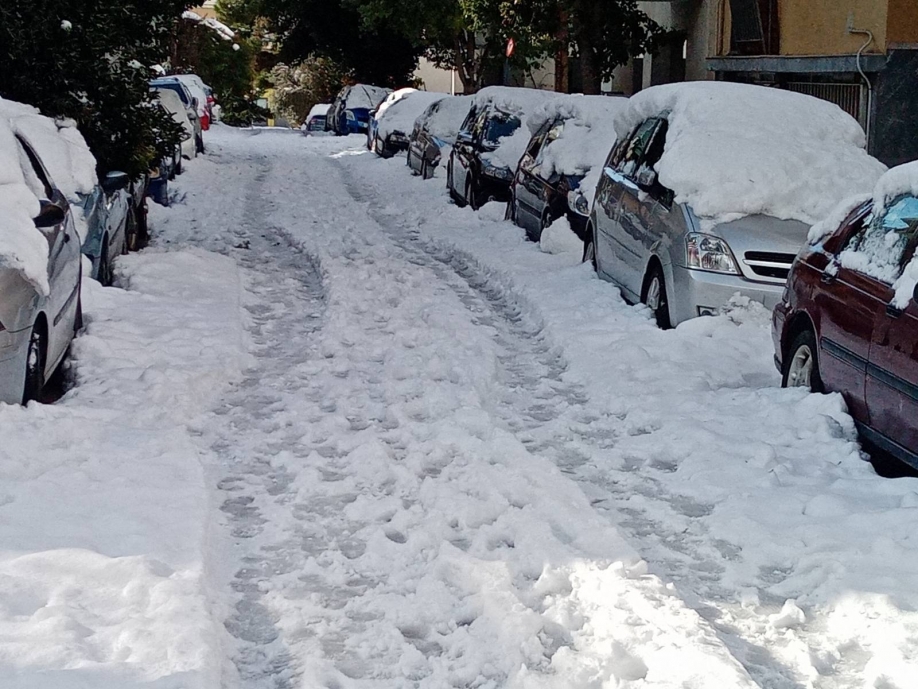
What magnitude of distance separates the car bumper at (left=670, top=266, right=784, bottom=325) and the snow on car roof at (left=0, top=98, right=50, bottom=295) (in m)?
4.66

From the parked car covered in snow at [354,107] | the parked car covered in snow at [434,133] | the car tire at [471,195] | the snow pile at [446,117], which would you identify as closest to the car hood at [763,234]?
the car tire at [471,195]

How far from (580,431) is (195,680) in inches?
151

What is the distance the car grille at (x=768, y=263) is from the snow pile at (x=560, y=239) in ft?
14.4

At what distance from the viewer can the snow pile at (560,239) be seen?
562 inches

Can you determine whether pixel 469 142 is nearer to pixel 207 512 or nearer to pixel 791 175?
pixel 791 175

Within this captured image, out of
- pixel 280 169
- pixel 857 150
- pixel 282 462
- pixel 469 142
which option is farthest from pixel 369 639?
pixel 280 169

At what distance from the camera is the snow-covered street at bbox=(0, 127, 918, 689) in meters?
4.68

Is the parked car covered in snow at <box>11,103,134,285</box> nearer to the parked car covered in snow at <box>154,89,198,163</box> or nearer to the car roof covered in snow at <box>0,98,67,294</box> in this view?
the car roof covered in snow at <box>0,98,67,294</box>

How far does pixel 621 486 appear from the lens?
6.73 m

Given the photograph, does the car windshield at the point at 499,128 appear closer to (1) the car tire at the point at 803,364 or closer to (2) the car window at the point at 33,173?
(2) the car window at the point at 33,173

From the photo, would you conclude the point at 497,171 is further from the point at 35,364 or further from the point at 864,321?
the point at 864,321

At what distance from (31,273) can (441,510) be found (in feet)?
9.08

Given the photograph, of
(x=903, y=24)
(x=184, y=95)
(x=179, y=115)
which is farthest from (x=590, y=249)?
(x=184, y=95)

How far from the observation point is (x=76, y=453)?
667cm
